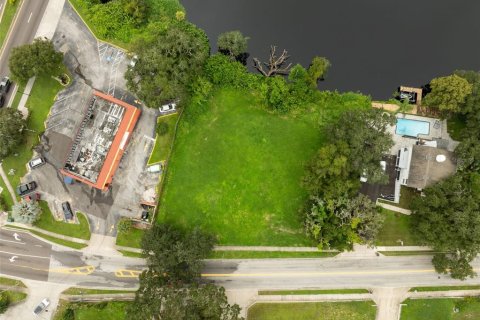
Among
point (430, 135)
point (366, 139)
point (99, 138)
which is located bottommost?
point (99, 138)

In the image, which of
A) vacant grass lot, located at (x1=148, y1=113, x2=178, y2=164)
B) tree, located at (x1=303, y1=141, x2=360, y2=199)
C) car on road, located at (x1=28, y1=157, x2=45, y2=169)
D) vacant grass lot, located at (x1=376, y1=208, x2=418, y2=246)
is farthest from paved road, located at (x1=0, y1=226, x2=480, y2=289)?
vacant grass lot, located at (x1=148, y1=113, x2=178, y2=164)

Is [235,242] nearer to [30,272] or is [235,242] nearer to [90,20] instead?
[30,272]

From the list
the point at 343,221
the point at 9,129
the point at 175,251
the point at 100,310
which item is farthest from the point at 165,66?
the point at 100,310

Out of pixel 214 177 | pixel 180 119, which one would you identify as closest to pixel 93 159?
pixel 180 119

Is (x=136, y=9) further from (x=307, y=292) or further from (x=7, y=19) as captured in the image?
(x=307, y=292)

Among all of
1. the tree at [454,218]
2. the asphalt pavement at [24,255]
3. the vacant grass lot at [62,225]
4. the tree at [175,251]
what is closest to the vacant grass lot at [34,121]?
the vacant grass lot at [62,225]

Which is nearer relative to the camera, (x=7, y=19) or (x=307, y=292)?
(x=307, y=292)

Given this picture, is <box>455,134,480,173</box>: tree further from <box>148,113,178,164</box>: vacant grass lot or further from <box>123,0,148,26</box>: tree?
<box>123,0,148,26</box>: tree
